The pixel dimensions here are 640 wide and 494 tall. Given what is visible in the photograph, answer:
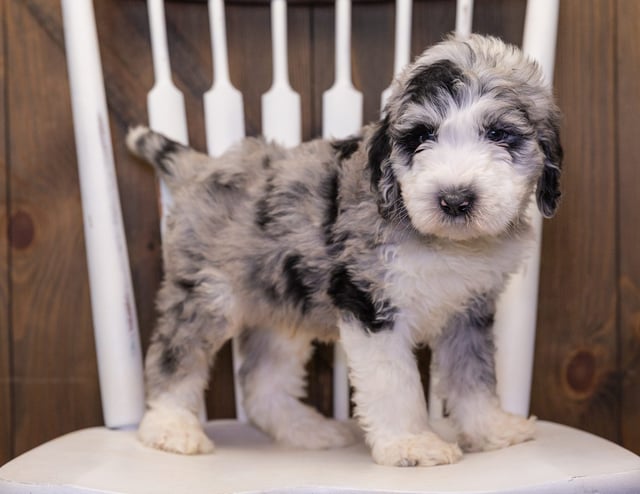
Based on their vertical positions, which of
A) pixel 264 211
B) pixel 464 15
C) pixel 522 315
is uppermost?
pixel 464 15

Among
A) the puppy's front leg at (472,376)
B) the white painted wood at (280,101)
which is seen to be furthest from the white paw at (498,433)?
the white painted wood at (280,101)

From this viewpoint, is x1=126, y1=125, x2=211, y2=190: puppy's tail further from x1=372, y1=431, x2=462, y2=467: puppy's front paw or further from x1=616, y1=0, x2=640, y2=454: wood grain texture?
x1=616, y1=0, x2=640, y2=454: wood grain texture

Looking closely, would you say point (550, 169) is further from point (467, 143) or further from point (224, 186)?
point (224, 186)

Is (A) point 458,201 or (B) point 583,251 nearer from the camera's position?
(A) point 458,201

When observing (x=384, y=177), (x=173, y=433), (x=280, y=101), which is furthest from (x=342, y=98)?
(x=173, y=433)

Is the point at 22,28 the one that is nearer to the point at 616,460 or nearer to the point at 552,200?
the point at 552,200

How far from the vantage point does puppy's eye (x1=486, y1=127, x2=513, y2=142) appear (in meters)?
1.36

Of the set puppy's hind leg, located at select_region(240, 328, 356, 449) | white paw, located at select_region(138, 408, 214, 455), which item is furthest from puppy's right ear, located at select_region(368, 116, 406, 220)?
white paw, located at select_region(138, 408, 214, 455)

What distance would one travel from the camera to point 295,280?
159cm

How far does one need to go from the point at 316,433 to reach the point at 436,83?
75cm

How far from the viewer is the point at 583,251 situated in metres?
2.02

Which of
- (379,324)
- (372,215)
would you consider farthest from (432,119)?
(379,324)

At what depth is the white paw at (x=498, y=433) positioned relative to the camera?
4.93 ft

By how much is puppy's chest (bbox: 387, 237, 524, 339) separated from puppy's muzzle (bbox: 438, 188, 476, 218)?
16cm
